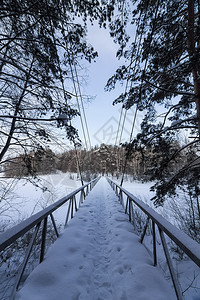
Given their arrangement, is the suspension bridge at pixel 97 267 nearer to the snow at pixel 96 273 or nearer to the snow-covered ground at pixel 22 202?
the snow at pixel 96 273

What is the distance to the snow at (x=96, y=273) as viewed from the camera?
1.41 m

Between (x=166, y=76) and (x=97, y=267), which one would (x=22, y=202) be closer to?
(x=97, y=267)

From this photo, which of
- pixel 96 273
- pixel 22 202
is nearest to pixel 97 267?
pixel 96 273

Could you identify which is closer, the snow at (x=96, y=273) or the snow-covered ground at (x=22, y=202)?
the snow at (x=96, y=273)

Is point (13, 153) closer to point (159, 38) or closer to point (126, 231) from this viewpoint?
point (126, 231)

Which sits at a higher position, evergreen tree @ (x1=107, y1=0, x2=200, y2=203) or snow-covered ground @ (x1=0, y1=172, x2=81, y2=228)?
evergreen tree @ (x1=107, y1=0, x2=200, y2=203)

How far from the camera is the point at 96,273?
1.86 metres

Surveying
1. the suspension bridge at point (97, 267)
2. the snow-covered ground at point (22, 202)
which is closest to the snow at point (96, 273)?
the suspension bridge at point (97, 267)

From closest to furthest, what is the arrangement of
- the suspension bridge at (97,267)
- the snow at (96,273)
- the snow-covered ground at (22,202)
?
Result: the suspension bridge at (97,267), the snow at (96,273), the snow-covered ground at (22,202)

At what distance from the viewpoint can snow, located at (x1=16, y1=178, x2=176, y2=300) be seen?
4.61 feet

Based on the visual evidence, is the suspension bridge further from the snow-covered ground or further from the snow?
the snow-covered ground

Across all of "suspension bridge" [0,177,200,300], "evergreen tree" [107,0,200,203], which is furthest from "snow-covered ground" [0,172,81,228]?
"evergreen tree" [107,0,200,203]

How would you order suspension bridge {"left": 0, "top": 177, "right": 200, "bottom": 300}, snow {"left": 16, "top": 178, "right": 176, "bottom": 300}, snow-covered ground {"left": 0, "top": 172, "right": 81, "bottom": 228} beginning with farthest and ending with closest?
1. snow-covered ground {"left": 0, "top": 172, "right": 81, "bottom": 228}
2. snow {"left": 16, "top": 178, "right": 176, "bottom": 300}
3. suspension bridge {"left": 0, "top": 177, "right": 200, "bottom": 300}

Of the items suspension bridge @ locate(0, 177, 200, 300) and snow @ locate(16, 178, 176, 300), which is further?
snow @ locate(16, 178, 176, 300)
